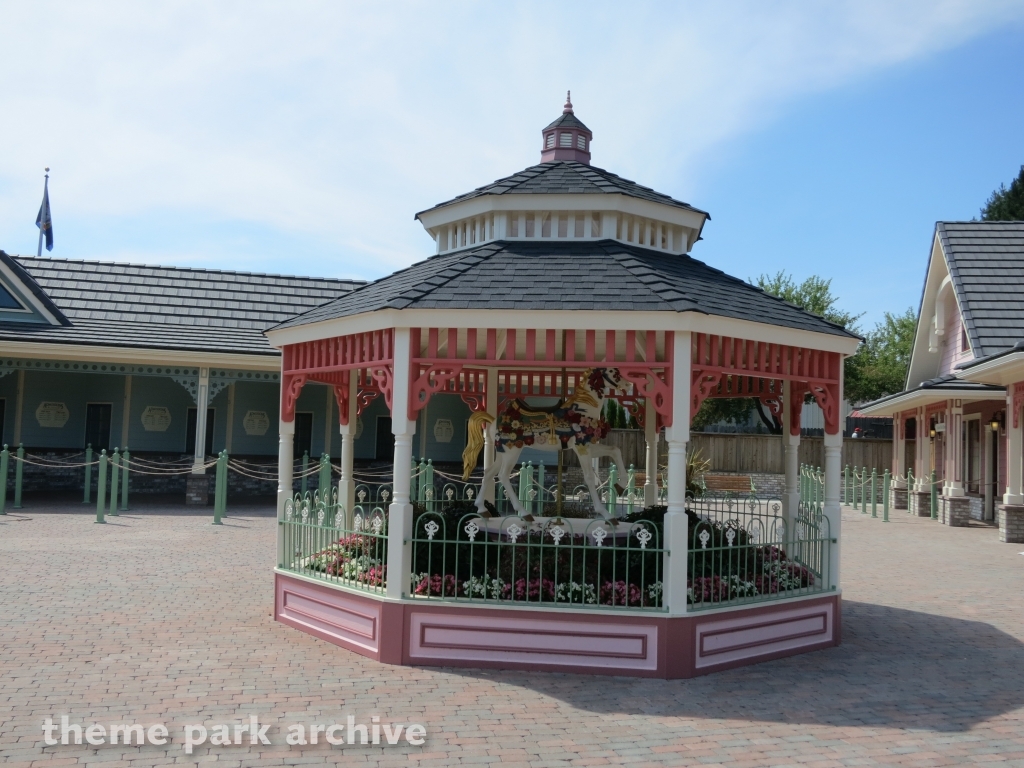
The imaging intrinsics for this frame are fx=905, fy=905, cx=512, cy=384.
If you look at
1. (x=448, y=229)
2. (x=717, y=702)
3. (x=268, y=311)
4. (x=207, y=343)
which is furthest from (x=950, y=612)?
(x=268, y=311)

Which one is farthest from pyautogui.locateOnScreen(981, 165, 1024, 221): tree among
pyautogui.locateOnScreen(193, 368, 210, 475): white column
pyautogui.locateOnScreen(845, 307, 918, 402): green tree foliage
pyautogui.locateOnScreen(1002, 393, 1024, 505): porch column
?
pyautogui.locateOnScreen(193, 368, 210, 475): white column

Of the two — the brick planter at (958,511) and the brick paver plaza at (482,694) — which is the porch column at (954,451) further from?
the brick paver plaza at (482,694)

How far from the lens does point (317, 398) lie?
26047 millimetres

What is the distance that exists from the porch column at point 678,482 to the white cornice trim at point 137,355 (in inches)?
621

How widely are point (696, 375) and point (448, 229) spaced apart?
4160 millimetres

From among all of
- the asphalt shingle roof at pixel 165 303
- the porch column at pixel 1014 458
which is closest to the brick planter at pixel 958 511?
the porch column at pixel 1014 458

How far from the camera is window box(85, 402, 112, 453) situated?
24344 mm

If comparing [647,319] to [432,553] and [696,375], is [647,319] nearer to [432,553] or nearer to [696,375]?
[696,375]

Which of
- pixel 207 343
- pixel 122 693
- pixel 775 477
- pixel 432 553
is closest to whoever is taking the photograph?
pixel 122 693

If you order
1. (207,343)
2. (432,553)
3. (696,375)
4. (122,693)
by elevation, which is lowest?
(122,693)

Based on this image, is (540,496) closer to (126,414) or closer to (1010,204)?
(126,414)

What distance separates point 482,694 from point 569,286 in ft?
12.1

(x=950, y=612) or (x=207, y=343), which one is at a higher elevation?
(x=207, y=343)

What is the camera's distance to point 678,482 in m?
7.86
